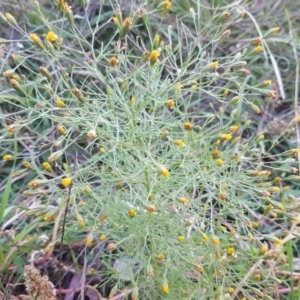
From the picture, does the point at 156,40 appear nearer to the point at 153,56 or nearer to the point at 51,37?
the point at 153,56

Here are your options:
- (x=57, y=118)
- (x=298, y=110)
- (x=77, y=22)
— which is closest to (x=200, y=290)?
(x=57, y=118)

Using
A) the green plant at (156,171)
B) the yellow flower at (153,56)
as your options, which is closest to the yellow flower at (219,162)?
the green plant at (156,171)

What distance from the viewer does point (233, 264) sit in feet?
7.02

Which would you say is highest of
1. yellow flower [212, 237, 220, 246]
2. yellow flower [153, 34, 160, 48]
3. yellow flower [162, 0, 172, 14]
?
yellow flower [162, 0, 172, 14]

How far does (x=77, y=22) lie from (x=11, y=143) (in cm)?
83

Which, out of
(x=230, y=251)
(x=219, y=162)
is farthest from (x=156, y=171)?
(x=230, y=251)

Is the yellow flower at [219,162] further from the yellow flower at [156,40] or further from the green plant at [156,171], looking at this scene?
the yellow flower at [156,40]

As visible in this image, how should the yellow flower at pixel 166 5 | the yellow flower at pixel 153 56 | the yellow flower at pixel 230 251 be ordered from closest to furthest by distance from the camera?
the yellow flower at pixel 153 56
the yellow flower at pixel 166 5
the yellow flower at pixel 230 251

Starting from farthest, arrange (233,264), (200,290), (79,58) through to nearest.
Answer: (79,58) < (233,264) < (200,290)

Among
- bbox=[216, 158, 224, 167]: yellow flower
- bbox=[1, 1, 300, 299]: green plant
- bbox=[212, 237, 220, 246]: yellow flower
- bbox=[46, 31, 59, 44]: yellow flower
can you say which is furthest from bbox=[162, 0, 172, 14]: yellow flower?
bbox=[212, 237, 220, 246]: yellow flower

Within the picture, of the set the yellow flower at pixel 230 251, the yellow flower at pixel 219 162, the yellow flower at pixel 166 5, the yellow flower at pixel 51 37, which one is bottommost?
the yellow flower at pixel 230 251

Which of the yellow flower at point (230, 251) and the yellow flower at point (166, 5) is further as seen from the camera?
the yellow flower at point (230, 251)

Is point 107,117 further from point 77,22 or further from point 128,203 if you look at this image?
point 77,22

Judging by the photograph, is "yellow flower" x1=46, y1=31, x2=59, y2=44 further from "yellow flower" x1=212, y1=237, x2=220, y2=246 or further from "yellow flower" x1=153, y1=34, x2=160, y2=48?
"yellow flower" x1=212, y1=237, x2=220, y2=246
